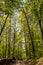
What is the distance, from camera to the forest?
20.0m

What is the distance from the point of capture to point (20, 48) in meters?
41.1

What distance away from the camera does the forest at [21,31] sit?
20.0 m

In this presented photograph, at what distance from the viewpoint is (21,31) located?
31.8 metres

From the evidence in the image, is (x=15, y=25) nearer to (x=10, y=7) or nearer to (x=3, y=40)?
(x=3, y=40)

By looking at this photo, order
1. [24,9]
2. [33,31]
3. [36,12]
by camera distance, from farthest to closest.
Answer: [33,31]
[24,9]
[36,12]

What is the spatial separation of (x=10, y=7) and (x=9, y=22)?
15.1 meters

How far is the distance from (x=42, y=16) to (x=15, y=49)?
21777 mm

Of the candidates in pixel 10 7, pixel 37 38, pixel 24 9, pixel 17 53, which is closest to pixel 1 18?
pixel 24 9

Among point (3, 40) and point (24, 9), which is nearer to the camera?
point (24, 9)

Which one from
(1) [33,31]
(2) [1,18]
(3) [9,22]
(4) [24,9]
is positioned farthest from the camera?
(3) [9,22]

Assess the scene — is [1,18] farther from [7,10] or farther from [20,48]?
[20,48]

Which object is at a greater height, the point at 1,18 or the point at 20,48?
the point at 1,18

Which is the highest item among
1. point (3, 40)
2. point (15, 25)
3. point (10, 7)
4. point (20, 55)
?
point (10, 7)

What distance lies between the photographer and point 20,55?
39750 millimetres
